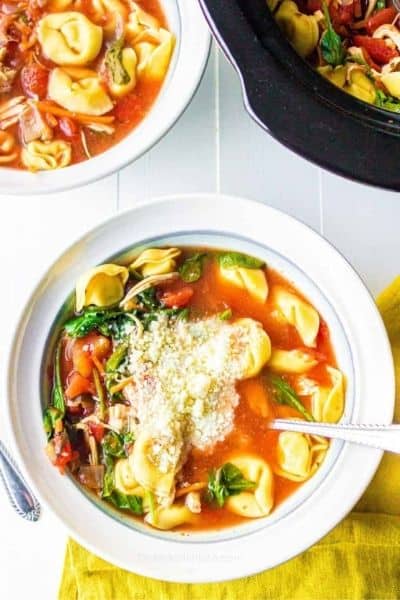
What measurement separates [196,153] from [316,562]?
95 cm

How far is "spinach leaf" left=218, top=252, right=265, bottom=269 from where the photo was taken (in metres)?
1.95

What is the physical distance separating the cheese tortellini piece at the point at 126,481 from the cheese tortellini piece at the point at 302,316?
0.44 m

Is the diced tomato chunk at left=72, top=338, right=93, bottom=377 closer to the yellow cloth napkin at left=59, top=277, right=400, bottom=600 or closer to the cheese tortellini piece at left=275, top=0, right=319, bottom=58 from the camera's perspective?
the yellow cloth napkin at left=59, top=277, right=400, bottom=600

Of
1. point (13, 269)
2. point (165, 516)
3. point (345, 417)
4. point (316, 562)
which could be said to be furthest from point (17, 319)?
point (316, 562)

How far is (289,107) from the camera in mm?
1606

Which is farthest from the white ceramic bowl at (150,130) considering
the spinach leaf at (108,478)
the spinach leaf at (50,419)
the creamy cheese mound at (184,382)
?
the spinach leaf at (108,478)

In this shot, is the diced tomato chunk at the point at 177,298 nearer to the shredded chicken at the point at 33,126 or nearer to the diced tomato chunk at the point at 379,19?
the shredded chicken at the point at 33,126

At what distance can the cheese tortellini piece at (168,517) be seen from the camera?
1.91 m

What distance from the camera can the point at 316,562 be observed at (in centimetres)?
206

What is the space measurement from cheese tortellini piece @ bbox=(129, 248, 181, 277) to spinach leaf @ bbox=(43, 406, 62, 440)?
0.33 meters

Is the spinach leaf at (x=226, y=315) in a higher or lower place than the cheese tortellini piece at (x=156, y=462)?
higher

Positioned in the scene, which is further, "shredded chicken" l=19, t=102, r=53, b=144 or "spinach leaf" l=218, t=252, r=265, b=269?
"shredded chicken" l=19, t=102, r=53, b=144

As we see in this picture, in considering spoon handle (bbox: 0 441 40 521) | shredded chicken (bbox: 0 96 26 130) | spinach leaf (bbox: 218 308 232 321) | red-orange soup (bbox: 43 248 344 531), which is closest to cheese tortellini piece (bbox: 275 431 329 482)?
red-orange soup (bbox: 43 248 344 531)

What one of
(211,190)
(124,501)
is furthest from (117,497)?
(211,190)
